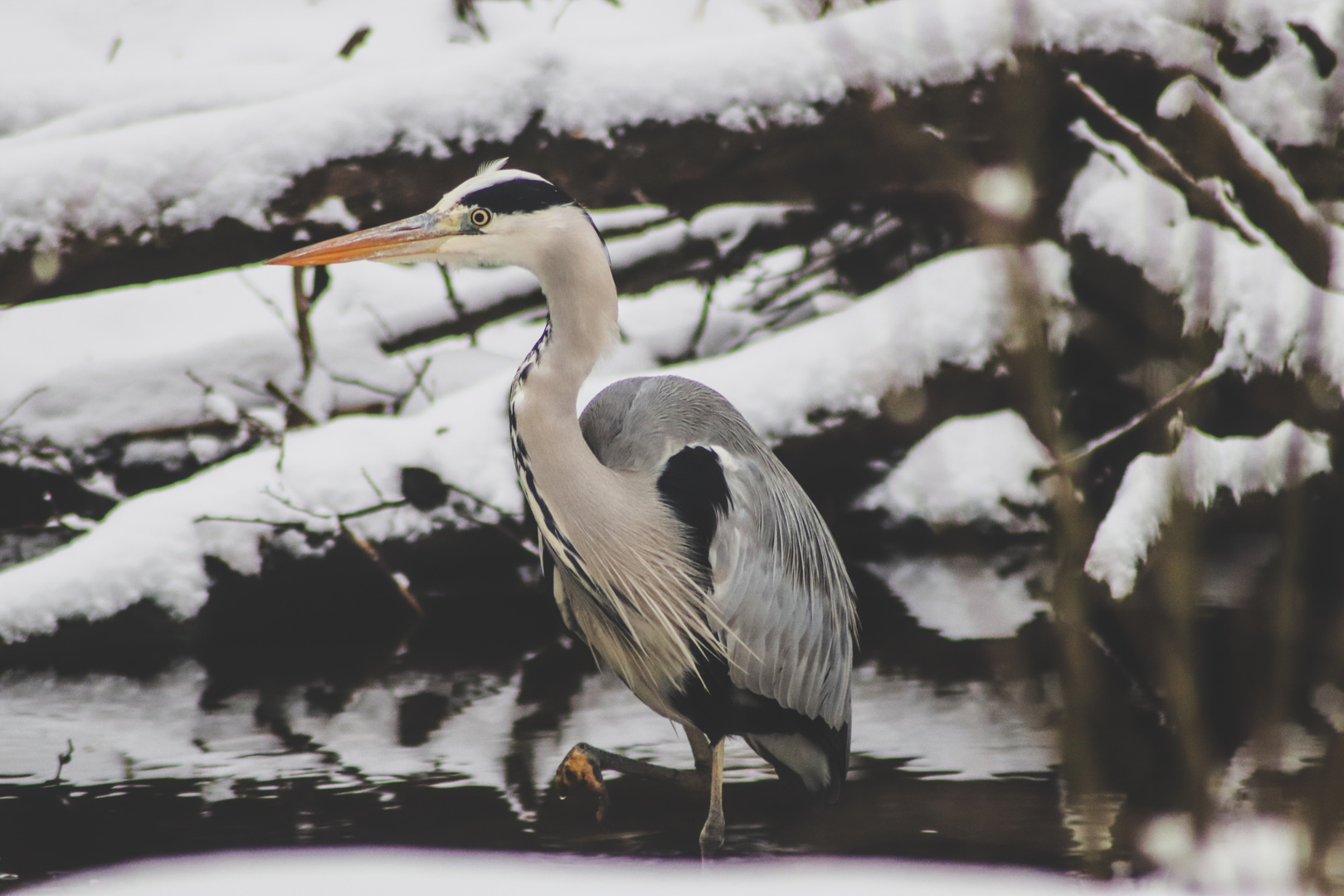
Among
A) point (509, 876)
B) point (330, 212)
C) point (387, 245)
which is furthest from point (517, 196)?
point (330, 212)

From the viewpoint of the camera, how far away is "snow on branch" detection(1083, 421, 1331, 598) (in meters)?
3.32

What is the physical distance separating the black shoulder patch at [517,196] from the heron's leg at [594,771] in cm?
125

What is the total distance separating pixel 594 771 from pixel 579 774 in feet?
0.12

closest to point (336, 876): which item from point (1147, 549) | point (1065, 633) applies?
point (1065, 633)

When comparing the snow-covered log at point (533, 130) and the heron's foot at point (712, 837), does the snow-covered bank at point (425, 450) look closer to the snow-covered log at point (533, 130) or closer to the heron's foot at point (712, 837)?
the snow-covered log at point (533, 130)

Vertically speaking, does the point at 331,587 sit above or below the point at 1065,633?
above

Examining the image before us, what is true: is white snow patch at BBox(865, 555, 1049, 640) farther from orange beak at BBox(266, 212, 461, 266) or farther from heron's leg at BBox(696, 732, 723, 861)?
orange beak at BBox(266, 212, 461, 266)

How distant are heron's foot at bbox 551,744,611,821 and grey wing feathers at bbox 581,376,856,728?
394mm

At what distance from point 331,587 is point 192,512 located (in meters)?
0.58

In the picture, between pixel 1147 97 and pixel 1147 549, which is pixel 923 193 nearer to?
pixel 1147 97

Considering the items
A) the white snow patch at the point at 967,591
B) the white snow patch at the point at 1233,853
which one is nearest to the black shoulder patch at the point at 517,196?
the white snow patch at the point at 1233,853

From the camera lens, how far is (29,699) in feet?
12.8

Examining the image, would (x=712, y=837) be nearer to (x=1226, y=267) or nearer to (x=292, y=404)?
(x=1226, y=267)

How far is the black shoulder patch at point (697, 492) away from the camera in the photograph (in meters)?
2.99
